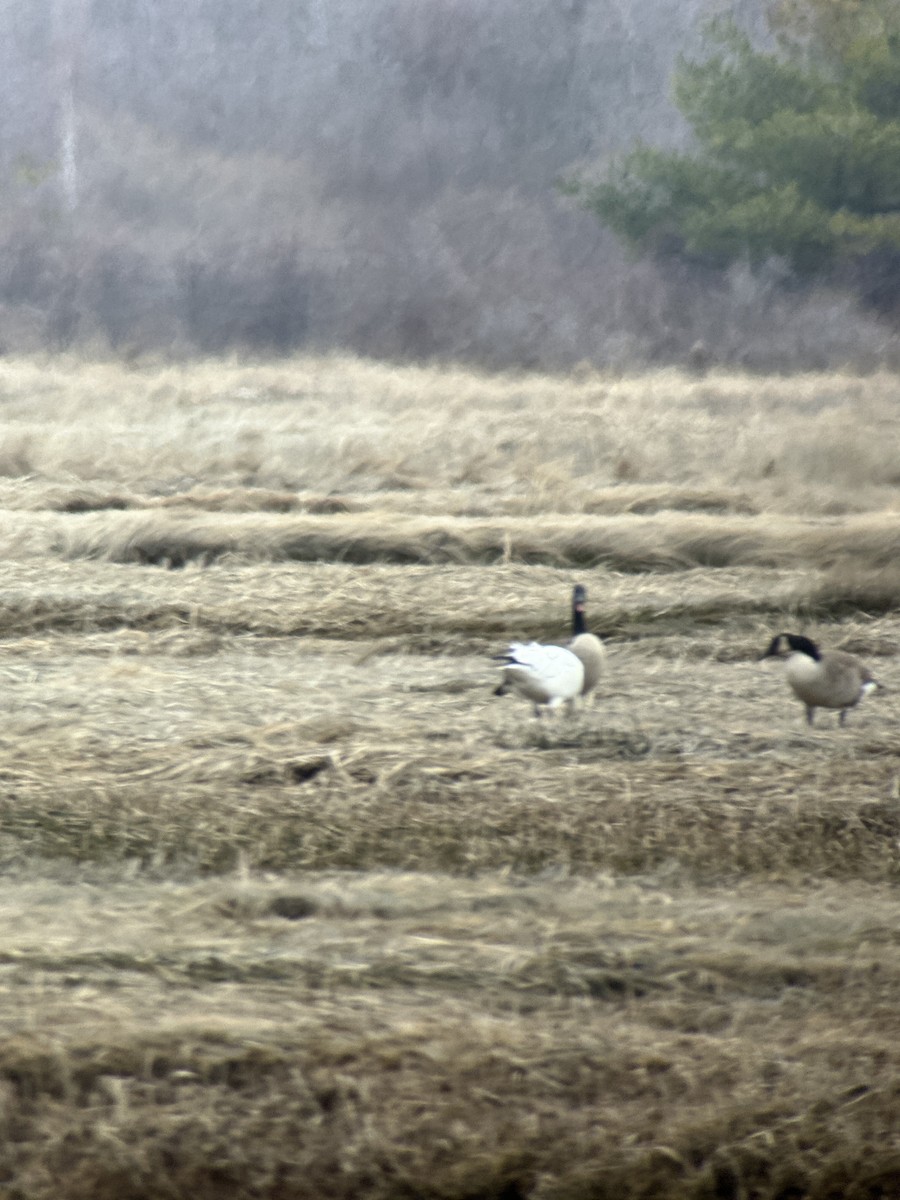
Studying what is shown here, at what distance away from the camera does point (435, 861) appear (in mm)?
2182

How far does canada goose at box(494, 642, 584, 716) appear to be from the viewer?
8.28 feet

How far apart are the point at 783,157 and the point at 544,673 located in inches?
169

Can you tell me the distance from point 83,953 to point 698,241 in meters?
5.00

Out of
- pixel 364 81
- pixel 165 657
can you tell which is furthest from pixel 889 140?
pixel 165 657

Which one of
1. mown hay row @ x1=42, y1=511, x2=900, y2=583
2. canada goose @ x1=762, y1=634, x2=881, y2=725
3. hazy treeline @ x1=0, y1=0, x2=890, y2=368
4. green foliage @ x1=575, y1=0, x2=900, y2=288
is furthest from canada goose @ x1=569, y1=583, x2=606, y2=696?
green foliage @ x1=575, y1=0, x2=900, y2=288

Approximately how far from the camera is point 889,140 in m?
5.91

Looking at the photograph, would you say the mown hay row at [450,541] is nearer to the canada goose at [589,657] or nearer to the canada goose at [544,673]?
the canada goose at [589,657]

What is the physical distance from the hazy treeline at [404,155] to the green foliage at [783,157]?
140mm

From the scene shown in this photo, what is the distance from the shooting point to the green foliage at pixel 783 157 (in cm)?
566

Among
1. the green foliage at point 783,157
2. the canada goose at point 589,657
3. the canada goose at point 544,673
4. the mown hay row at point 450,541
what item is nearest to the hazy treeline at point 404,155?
the green foliage at point 783,157

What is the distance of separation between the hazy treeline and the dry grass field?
6.80 feet

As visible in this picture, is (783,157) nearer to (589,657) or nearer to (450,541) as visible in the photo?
(450,541)

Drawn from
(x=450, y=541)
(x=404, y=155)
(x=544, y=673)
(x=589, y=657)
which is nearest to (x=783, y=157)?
(x=404, y=155)

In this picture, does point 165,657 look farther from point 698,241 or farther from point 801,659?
point 698,241
